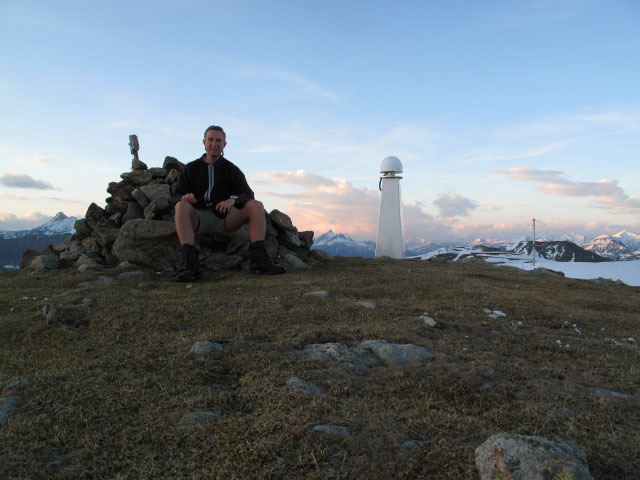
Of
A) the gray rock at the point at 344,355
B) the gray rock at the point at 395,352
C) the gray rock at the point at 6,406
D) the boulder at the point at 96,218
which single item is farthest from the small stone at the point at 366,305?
the boulder at the point at 96,218

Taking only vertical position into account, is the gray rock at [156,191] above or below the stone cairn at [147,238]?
above

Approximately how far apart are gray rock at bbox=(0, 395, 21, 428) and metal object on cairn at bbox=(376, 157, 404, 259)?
72.1 feet

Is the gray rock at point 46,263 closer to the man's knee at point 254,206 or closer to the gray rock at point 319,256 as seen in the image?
the man's knee at point 254,206

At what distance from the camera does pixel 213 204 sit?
9016 millimetres

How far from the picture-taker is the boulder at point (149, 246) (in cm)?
934

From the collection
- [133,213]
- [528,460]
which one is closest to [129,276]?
[133,213]

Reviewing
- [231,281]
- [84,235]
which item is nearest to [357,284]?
[231,281]

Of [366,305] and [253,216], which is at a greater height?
[253,216]

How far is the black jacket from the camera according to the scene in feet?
28.7

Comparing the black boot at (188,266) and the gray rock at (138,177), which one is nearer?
the black boot at (188,266)

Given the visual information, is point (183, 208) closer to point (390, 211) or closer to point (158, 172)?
point (158, 172)

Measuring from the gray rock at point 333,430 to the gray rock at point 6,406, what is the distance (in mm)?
2156

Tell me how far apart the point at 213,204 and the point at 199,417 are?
6492 millimetres

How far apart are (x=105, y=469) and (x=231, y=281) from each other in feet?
19.2
